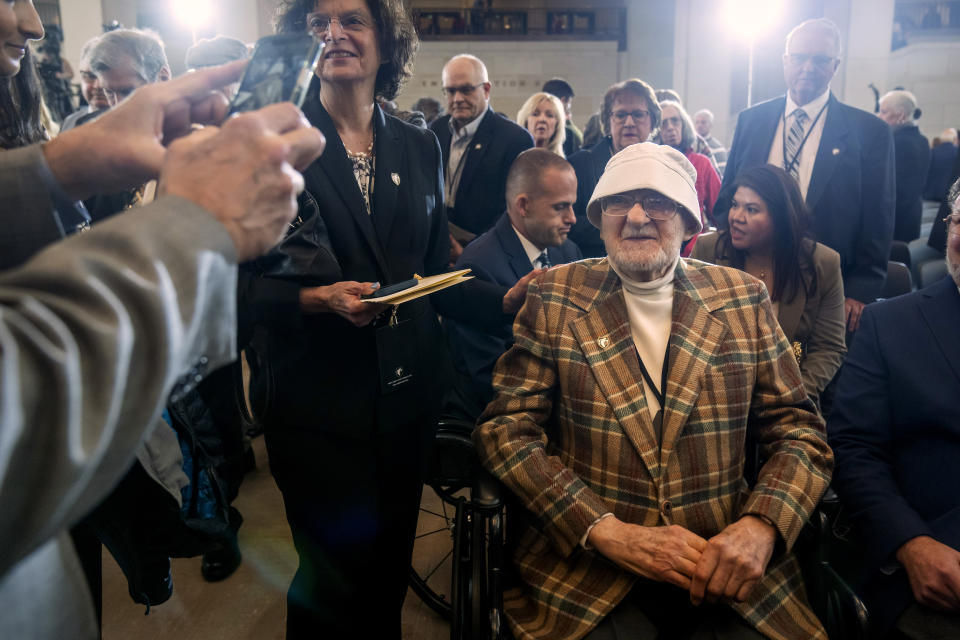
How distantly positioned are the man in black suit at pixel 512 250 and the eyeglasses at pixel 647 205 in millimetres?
615

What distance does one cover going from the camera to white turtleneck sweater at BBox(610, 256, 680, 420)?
69.4 inches

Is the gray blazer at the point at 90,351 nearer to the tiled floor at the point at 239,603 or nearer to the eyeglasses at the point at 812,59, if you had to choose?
the tiled floor at the point at 239,603

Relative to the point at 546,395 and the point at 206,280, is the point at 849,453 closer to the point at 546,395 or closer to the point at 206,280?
the point at 546,395

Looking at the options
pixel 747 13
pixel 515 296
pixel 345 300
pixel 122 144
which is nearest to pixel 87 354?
pixel 122 144

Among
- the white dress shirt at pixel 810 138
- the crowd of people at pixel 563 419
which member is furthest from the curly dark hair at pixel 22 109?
the white dress shirt at pixel 810 138

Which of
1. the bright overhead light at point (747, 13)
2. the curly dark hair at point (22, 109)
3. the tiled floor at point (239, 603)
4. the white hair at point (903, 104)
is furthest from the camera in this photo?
the bright overhead light at point (747, 13)

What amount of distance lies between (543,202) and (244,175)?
2.23 m

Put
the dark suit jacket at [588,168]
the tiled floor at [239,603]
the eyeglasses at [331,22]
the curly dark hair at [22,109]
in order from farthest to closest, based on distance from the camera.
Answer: the dark suit jacket at [588,168], the tiled floor at [239,603], the eyeglasses at [331,22], the curly dark hair at [22,109]

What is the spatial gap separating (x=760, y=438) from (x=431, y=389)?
92cm

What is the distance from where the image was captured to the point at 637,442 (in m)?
1.62

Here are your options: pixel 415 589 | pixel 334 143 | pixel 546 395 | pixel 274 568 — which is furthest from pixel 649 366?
pixel 274 568

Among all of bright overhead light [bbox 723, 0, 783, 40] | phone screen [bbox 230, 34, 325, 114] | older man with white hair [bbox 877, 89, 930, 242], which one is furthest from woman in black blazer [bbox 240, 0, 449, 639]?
bright overhead light [bbox 723, 0, 783, 40]

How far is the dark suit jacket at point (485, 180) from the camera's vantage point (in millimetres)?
3553

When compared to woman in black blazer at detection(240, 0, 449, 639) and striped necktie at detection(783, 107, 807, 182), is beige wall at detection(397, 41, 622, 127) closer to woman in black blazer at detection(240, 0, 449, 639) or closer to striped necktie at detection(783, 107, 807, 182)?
striped necktie at detection(783, 107, 807, 182)
